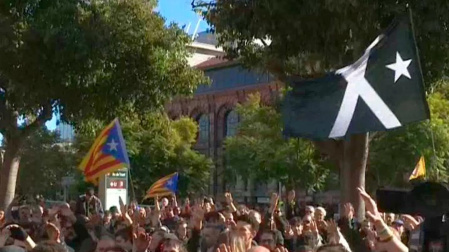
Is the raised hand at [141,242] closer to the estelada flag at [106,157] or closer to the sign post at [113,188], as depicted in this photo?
the estelada flag at [106,157]

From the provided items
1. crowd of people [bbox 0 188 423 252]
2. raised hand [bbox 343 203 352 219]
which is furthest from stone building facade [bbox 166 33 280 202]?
crowd of people [bbox 0 188 423 252]

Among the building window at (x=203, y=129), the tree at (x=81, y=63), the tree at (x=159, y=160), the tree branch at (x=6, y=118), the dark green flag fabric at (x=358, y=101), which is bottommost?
the dark green flag fabric at (x=358, y=101)

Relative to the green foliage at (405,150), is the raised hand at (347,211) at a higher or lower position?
lower

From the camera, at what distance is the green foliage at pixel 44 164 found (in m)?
54.2


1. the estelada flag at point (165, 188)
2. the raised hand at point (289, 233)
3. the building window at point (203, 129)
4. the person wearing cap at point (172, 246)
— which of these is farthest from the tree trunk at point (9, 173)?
the building window at point (203, 129)

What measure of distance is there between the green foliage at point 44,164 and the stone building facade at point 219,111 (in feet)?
44.5

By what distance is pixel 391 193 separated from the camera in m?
5.20

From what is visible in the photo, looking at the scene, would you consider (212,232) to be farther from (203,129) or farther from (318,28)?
(203,129)

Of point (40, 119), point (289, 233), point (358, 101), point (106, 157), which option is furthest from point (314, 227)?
point (40, 119)

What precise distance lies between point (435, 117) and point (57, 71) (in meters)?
25.8

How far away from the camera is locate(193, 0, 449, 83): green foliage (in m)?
11.4

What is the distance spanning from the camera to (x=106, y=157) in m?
14.4

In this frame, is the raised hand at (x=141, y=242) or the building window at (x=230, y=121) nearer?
the raised hand at (x=141, y=242)

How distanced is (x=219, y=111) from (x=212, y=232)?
205ft
